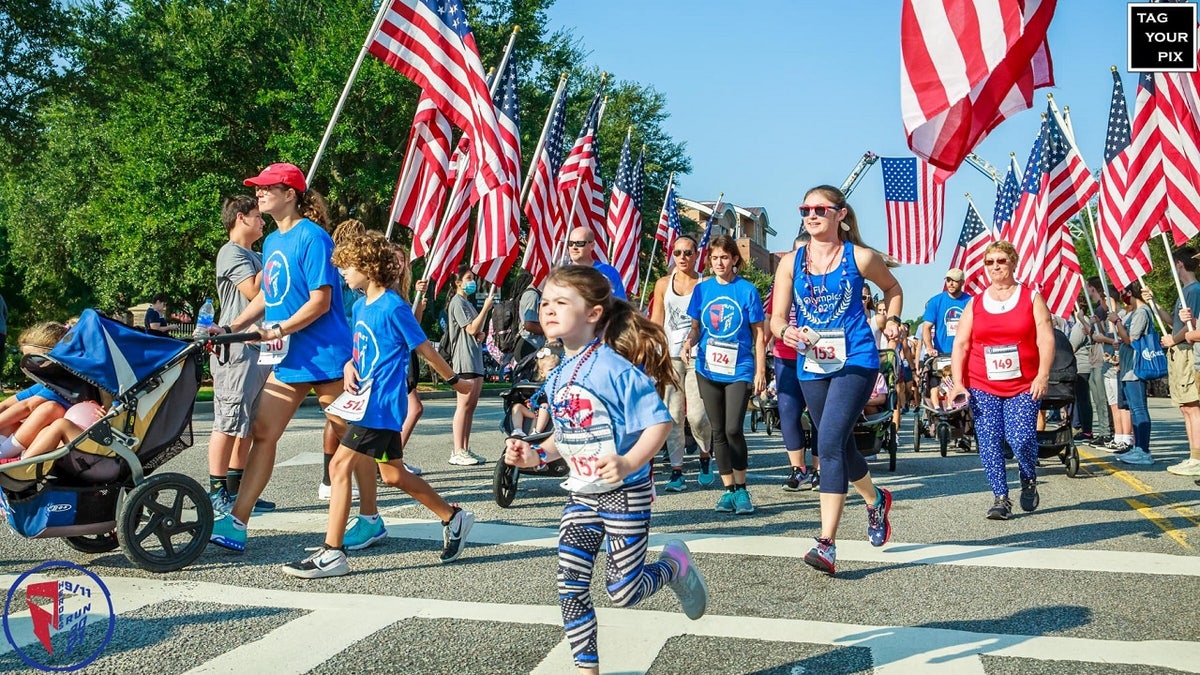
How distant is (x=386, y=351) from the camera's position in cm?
592

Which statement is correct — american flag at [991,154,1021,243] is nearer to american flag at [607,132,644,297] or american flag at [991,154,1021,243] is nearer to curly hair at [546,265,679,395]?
american flag at [607,132,644,297]

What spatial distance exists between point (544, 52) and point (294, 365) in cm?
3289

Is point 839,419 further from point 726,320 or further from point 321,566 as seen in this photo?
point 321,566

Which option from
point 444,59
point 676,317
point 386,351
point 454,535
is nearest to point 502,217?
point 444,59

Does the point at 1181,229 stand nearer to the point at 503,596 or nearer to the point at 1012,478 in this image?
the point at 1012,478

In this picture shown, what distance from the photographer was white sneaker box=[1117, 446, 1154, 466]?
1156 cm

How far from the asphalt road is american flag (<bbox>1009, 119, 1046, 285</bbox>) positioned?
7.66 metres

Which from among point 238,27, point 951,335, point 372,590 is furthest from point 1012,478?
point 238,27

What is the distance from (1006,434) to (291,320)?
5.09m

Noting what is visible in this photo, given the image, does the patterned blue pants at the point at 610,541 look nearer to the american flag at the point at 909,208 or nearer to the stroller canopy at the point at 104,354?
the stroller canopy at the point at 104,354

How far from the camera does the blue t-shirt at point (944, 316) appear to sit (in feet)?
43.5

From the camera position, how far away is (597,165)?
61.2ft

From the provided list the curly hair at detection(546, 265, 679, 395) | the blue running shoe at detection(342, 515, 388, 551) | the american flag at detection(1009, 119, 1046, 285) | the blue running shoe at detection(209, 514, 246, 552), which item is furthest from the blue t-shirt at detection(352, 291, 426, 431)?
the american flag at detection(1009, 119, 1046, 285)

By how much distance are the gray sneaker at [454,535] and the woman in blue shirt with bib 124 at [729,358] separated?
2407 mm
